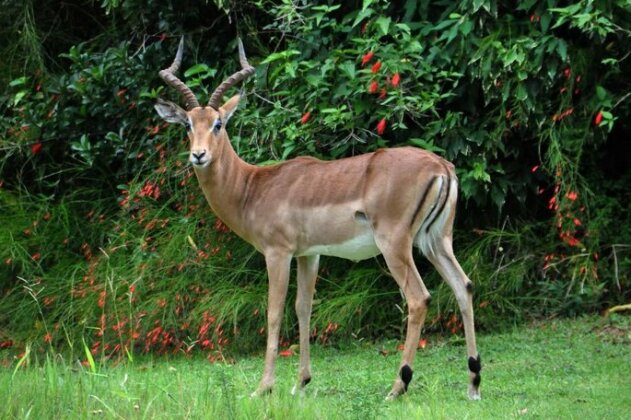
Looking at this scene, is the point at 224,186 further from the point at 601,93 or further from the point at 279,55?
the point at 601,93

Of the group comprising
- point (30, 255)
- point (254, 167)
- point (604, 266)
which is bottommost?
point (30, 255)

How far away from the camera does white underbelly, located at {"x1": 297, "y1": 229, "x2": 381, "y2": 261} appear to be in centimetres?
731

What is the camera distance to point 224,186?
789 cm

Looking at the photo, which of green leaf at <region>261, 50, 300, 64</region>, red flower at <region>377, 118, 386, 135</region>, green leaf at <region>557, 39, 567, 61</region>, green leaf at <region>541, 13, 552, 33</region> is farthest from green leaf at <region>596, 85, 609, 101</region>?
green leaf at <region>261, 50, 300, 64</region>

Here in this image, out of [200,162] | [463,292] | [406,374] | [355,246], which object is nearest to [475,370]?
[406,374]

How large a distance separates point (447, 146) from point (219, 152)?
1.99 meters

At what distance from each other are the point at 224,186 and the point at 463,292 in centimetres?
182

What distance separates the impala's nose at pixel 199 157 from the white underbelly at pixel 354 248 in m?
0.86

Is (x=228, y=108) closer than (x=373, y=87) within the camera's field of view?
Yes

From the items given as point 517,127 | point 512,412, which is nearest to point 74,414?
point 512,412

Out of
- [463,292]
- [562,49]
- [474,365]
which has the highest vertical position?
[562,49]

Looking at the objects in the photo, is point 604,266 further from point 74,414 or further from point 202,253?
point 74,414

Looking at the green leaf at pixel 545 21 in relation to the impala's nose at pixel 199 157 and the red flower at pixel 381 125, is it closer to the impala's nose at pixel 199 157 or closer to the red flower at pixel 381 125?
the red flower at pixel 381 125

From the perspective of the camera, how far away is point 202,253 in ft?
32.0
